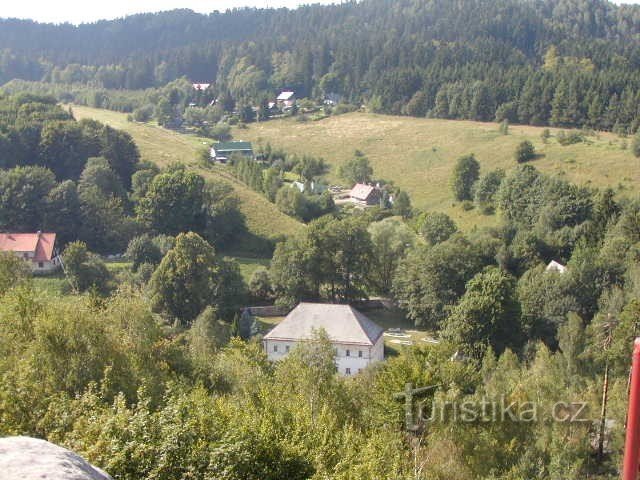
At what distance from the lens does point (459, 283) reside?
40.0 m

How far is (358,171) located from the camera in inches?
2916

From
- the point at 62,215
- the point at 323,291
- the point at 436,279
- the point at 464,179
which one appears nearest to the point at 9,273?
the point at 323,291

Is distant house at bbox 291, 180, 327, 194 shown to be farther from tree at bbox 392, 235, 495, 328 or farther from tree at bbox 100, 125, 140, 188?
tree at bbox 392, 235, 495, 328

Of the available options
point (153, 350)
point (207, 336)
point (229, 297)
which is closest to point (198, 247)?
point (229, 297)

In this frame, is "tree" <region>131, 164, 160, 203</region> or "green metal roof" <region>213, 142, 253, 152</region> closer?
"tree" <region>131, 164, 160, 203</region>

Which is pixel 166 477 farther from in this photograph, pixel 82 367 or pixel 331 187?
pixel 331 187

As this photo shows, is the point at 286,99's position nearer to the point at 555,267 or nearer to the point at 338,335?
the point at 555,267

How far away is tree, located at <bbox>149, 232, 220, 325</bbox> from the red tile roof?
10168mm

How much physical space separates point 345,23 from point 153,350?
167 m

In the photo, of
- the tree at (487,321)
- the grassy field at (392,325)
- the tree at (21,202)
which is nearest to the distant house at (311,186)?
the tree at (21,202)

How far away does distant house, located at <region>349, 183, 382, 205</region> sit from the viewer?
67.0 metres

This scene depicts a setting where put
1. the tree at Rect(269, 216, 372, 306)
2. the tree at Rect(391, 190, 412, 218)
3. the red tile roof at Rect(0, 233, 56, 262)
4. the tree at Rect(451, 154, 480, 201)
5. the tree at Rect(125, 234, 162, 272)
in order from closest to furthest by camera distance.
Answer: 1. the tree at Rect(269, 216, 372, 306)
2. the red tile roof at Rect(0, 233, 56, 262)
3. the tree at Rect(125, 234, 162, 272)
4. the tree at Rect(391, 190, 412, 218)
5. the tree at Rect(451, 154, 480, 201)

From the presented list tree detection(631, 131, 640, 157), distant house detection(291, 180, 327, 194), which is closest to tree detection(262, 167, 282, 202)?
distant house detection(291, 180, 327, 194)

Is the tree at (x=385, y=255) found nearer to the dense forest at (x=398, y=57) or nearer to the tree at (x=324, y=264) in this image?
the tree at (x=324, y=264)
